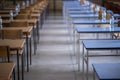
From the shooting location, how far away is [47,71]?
19.6 feet

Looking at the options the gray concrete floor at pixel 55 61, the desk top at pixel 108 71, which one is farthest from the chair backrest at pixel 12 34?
the desk top at pixel 108 71

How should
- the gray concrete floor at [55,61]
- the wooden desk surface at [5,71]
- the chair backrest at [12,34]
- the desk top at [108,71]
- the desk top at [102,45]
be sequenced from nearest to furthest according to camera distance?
1. the desk top at [108,71]
2. the wooden desk surface at [5,71]
3. the desk top at [102,45]
4. the chair backrest at [12,34]
5. the gray concrete floor at [55,61]

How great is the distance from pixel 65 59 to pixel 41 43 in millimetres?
2227

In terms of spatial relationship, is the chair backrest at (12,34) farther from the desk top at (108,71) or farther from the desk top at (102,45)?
the desk top at (108,71)

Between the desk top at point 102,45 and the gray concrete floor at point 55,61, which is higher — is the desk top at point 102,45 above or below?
above

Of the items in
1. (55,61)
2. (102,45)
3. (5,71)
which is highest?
(102,45)

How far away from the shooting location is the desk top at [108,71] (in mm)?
2697

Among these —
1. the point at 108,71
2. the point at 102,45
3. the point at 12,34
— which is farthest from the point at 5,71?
the point at 12,34

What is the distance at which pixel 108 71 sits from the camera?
9.54 feet

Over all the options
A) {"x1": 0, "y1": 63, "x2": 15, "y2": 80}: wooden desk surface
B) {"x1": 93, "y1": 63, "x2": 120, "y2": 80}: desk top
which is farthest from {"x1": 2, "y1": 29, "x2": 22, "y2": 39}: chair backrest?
{"x1": 93, "y1": 63, "x2": 120, "y2": 80}: desk top

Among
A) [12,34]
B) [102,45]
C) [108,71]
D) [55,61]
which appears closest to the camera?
[108,71]

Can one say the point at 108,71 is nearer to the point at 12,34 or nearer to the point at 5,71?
the point at 5,71

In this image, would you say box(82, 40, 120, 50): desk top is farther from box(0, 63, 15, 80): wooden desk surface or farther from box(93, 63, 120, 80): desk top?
box(0, 63, 15, 80): wooden desk surface

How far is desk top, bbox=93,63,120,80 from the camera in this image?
2697mm
